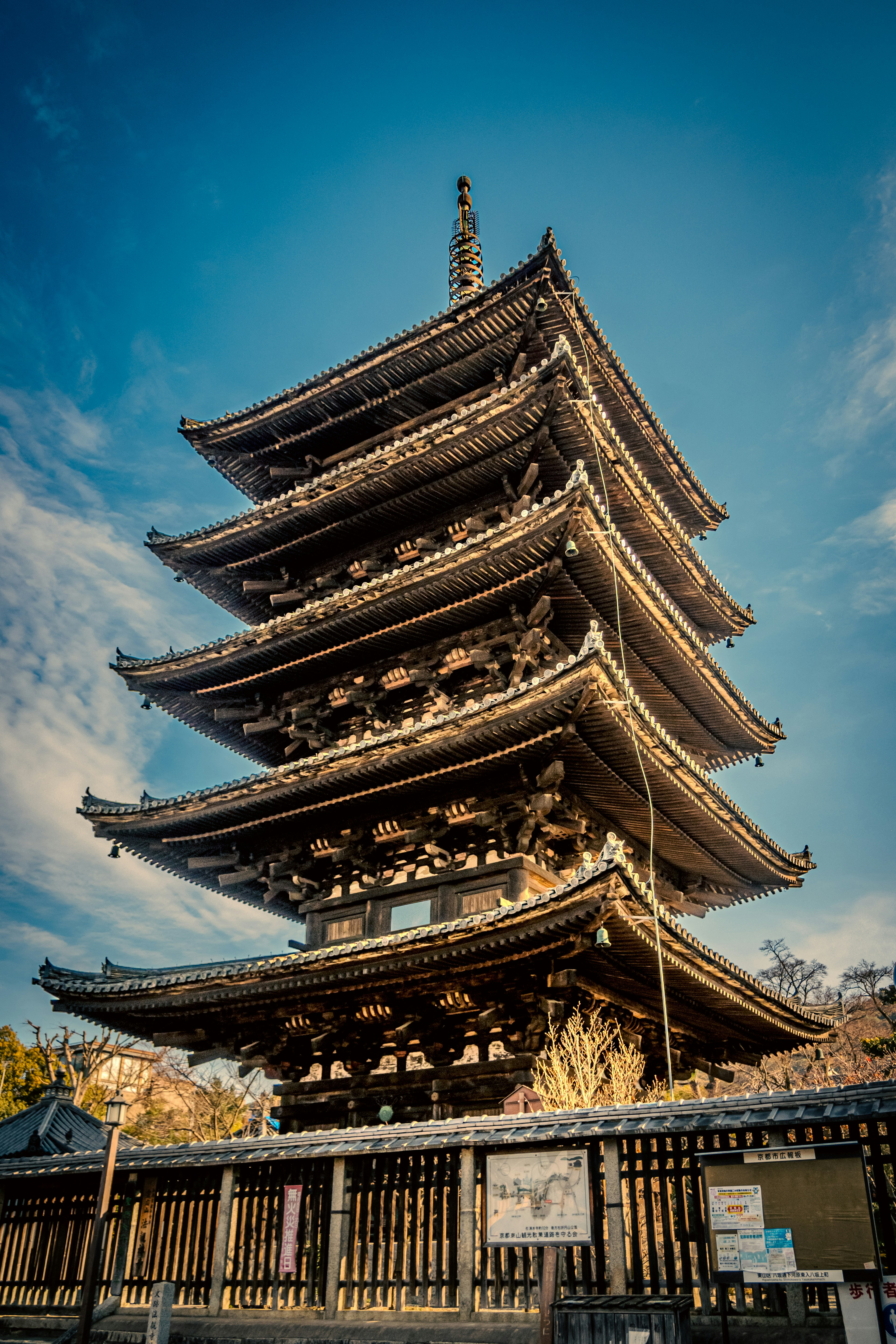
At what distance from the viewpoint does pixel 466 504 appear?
20.4 metres

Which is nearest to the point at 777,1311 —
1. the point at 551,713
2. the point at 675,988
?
the point at 675,988

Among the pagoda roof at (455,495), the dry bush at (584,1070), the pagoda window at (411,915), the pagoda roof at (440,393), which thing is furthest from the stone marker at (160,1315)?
the pagoda roof at (440,393)

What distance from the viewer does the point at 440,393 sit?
21.9 m

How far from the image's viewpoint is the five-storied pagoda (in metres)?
14.5

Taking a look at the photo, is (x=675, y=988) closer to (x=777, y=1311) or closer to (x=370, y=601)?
(x=777, y=1311)

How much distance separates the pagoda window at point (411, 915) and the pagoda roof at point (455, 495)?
8.50m

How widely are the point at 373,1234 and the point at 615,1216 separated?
→ 3.14 m

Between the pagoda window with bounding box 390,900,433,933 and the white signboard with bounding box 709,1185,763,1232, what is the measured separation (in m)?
8.40

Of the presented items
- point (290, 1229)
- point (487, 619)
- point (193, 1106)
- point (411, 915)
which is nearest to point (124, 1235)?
point (290, 1229)

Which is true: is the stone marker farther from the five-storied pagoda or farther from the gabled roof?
the gabled roof

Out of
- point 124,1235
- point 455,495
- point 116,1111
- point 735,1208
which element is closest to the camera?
point 735,1208

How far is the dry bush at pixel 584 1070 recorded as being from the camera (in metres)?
12.8

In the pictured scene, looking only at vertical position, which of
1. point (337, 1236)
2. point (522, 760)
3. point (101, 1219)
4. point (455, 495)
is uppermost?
point (455, 495)

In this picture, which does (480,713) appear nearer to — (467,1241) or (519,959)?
(519,959)
